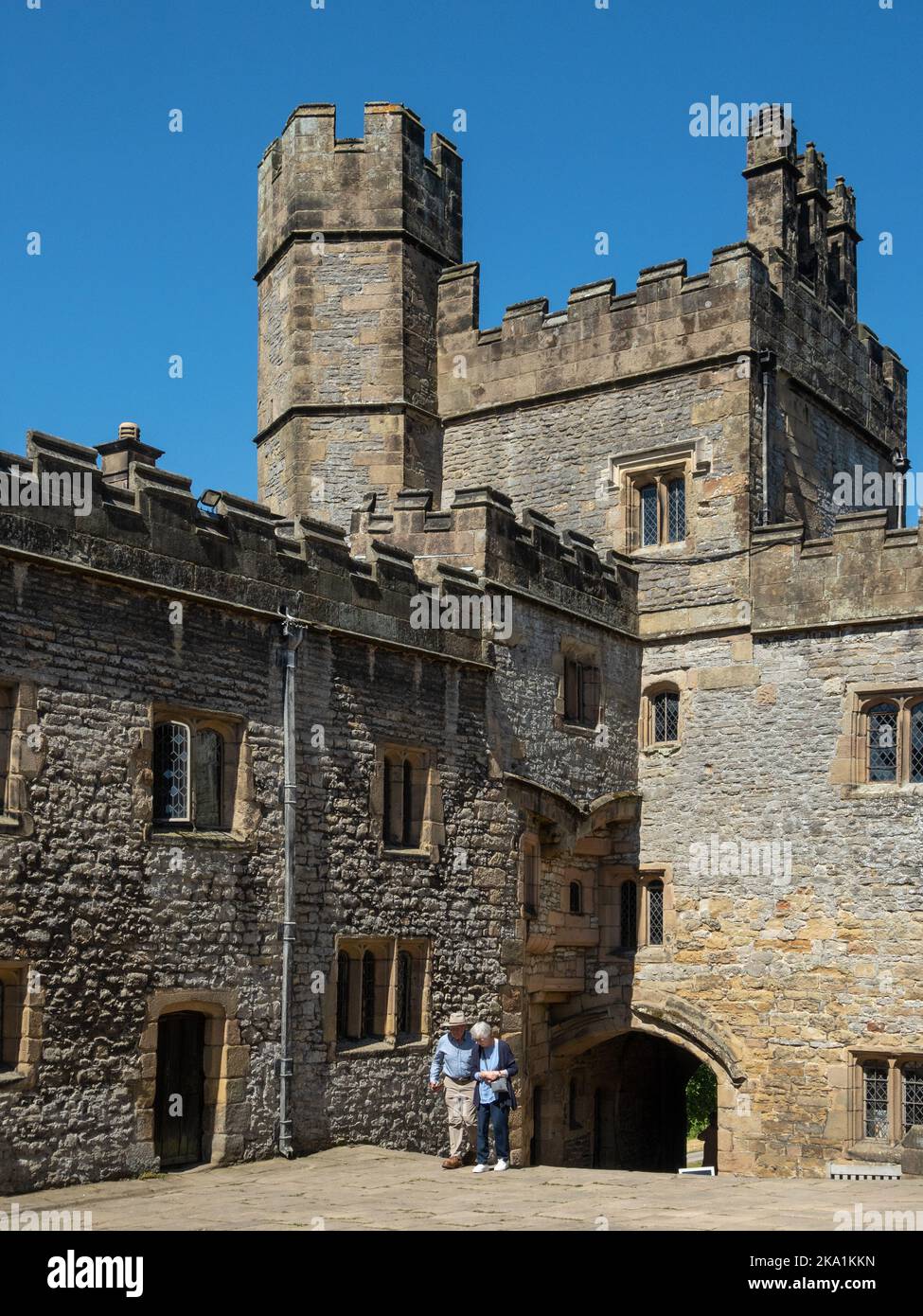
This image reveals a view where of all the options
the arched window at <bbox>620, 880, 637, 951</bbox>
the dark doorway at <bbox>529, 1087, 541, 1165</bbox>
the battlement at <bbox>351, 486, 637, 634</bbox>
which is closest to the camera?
the battlement at <bbox>351, 486, 637, 634</bbox>

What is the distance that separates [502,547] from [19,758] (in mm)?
7634

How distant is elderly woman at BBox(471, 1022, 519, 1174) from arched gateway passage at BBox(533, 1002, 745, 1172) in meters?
6.50

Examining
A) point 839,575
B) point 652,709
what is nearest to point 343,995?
point 652,709

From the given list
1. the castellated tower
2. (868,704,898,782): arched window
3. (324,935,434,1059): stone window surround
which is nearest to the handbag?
(324,935,434,1059): stone window surround

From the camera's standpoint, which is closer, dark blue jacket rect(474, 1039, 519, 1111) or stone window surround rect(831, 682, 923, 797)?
dark blue jacket rect(474, 1039, 519, 1111)

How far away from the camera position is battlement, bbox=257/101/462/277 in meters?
23.7

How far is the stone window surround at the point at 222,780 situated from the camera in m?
14.8

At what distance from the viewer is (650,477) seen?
22.6 m

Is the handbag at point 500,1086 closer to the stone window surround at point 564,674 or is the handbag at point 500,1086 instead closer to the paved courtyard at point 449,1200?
the paved courtyard at point 449,1200

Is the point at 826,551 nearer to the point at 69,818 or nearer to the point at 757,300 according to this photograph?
the point at 757,300

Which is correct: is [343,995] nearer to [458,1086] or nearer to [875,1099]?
[458,1086]

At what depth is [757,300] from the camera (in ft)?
72.5

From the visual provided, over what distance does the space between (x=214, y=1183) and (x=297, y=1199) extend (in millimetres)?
1399

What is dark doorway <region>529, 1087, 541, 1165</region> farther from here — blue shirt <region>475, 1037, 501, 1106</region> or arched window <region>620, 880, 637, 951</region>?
blue shirt <region>475, 1037, 501, 1106</region>
